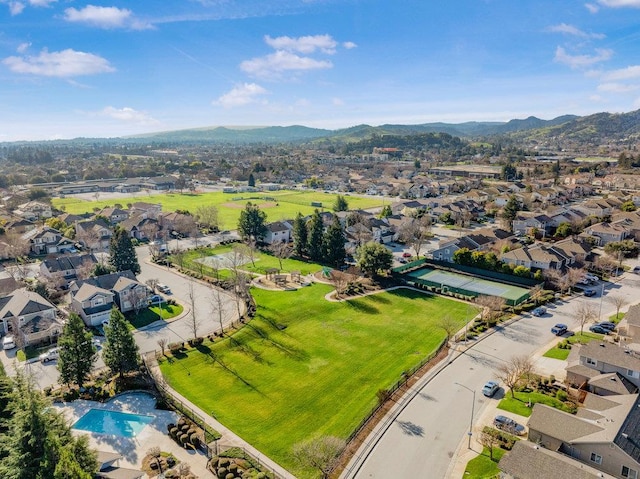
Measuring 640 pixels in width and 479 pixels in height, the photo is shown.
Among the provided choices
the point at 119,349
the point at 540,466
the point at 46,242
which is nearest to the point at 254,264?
the point at 119,349

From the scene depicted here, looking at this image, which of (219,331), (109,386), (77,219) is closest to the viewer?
(109,386)

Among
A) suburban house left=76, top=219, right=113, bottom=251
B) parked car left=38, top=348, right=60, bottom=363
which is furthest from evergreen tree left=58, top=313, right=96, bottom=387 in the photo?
suburban house left=76, top=219, right=113, bottom=251

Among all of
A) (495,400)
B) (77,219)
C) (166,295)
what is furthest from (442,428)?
(77,219)

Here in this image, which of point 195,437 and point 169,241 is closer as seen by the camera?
point 195,437

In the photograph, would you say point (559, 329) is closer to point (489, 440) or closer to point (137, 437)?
point (489, 440)

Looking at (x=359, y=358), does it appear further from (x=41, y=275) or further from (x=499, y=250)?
(x=41, y=275)

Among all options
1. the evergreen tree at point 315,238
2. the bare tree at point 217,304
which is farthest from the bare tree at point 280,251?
the bare tree at point 217,304
